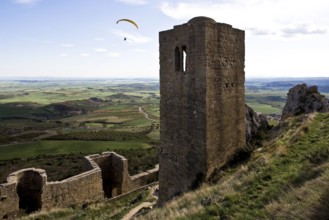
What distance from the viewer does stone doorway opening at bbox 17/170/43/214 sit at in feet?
51.5

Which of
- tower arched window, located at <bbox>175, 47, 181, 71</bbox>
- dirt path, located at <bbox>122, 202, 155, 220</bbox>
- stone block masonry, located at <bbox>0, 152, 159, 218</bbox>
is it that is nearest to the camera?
tower arched window, located at <bbox>175, 47, 181, 71</bbox>

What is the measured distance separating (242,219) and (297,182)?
1.89m

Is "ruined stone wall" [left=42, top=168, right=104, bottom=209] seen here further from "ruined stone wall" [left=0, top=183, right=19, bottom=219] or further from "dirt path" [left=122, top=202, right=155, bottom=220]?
"dirt path" [left=122, top=202, right=155, bottom=220]

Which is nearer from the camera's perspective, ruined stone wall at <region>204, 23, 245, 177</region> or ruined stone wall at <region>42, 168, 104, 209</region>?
ruined stone wall at <region>204, 23, 245, 177</region>

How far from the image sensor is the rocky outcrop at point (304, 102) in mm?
18781

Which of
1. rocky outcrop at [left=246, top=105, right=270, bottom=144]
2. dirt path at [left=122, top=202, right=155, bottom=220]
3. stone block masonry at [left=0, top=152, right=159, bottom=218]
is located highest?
rocky outcrop at [left=246, top=105, right=270, bottom=144]

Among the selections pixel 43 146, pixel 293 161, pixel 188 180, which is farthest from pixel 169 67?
pixel 43 146

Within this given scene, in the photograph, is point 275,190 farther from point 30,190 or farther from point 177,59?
point 30,190

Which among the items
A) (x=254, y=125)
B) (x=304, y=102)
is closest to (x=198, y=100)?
(x=254, y=125)

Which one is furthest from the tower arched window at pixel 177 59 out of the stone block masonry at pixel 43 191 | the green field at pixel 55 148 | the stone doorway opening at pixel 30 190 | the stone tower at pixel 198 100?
the green field at pixel 55 148

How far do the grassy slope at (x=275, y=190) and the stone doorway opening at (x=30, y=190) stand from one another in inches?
370

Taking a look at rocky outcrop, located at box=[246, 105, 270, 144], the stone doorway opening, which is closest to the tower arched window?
rocky outcrop, located at box=[246, 105, 270, 144]

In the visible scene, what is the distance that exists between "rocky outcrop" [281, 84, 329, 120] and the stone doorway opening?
15382 mm

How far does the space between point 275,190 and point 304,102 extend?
1425 cm
